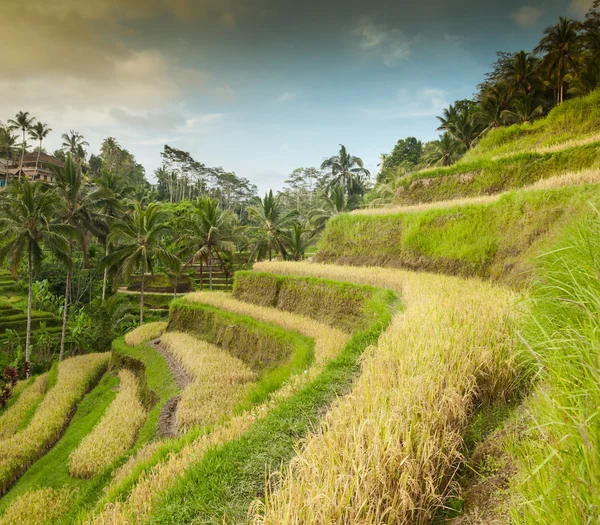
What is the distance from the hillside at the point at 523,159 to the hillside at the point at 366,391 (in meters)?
0.18

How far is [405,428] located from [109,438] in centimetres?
1070

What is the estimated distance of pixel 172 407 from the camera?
9.78 m

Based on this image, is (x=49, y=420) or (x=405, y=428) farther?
(x=49, y=420)

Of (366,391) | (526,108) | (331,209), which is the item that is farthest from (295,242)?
(366,391)

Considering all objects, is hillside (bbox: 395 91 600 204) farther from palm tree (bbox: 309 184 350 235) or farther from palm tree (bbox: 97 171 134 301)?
palm tree (bbox: 97 171 134 301)

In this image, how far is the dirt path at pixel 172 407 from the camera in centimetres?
860

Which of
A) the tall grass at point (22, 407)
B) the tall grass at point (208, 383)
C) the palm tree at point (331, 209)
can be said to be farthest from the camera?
the palm tree at point (331, 209)

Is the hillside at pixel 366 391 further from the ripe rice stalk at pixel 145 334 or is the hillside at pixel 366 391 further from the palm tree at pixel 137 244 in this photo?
the palm tree at pixel 137 244

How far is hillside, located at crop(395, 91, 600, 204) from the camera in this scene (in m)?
11.5

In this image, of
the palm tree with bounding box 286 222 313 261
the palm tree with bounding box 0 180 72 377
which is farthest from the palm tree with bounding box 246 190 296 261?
the palm tree with bounding box 0 180 72 377

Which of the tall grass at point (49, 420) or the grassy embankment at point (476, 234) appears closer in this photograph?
the grassy embankment at point (476, 234)

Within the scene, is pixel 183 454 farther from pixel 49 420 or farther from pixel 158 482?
pixel 49 420

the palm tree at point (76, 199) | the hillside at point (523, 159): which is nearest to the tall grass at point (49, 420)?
the palm tree at point (76, 199)

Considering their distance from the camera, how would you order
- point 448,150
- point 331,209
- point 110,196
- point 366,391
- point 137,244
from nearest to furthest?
point 366,391, point 137,244, point 110,196, point 448,150, point 331,209
